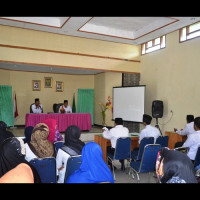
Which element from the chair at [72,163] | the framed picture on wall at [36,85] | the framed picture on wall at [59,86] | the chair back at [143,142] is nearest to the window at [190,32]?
the chair back at [143,142]

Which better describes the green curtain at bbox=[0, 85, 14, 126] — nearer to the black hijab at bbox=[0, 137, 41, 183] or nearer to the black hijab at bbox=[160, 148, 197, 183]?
the black hijab at bbox=[0, 137, 41, 183]

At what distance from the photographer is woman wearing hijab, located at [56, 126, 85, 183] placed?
265 centimetres

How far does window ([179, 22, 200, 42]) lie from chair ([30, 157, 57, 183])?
5664 millimetres

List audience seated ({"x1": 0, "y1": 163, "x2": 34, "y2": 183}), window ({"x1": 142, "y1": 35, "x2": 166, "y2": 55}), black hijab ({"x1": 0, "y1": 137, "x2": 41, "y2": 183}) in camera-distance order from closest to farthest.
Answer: audience seated ({"x1": 0, "y1": 163, "x2": 34, "y2": 183})
black hijab ({"x1": 0, "y1": 137, "x2": 41, "y2": 183})
window ({"x1": 142, "y1": 35, "x2": 166, "y2": 55})

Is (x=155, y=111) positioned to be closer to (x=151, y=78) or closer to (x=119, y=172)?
(x=151, y=78)

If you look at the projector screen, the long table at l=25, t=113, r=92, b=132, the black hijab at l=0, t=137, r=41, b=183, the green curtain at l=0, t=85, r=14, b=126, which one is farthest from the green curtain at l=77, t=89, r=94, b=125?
the black hijab at l=0, t=137, r=41, b=183

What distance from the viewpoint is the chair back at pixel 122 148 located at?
3.79 m

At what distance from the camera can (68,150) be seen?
8.83ft

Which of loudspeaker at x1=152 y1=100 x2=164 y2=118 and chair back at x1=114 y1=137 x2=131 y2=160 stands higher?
loudspeaker at x1=152 y1=100 x2=164 y2=118

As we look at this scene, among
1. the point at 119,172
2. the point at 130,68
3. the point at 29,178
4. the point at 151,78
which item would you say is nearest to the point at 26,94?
the point at 130,68

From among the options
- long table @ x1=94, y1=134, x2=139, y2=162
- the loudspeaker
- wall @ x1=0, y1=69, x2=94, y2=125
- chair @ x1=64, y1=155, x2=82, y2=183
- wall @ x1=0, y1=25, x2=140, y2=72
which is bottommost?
long table @ x1=94, y1=134, x2=139, y2=162

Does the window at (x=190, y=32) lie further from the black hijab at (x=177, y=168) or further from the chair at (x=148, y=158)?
the black hijab at (x=177, y=168)
